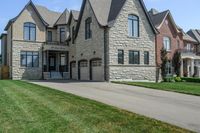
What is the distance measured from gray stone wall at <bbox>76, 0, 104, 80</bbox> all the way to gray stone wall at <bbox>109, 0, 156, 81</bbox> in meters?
1.32

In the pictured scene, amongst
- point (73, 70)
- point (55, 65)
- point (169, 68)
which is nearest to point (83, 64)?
point (73, 70)

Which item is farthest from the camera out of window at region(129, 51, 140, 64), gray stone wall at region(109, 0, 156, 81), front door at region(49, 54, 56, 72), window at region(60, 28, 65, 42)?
front door at region(49, 54, 56, 72)

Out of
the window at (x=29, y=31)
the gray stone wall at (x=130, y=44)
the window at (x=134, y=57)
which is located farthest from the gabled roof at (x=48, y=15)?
the window at (x=134, y=57)

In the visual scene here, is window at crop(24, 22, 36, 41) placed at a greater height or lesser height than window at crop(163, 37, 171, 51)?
greater

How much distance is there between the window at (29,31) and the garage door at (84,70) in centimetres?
753

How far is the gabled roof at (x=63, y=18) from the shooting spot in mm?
40119

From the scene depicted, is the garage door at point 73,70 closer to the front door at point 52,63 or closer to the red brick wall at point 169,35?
the front door at point 52,63

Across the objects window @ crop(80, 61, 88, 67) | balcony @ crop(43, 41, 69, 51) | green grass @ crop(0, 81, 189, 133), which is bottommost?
green grass @ crop(0, 81, 189, 133)

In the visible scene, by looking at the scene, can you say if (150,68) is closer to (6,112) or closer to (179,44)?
(179,44)

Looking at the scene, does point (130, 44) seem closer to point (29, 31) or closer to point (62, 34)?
point (62, 34)

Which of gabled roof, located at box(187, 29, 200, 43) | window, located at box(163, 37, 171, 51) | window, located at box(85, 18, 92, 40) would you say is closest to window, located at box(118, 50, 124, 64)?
window, located at box(85, 18, 92, 40)

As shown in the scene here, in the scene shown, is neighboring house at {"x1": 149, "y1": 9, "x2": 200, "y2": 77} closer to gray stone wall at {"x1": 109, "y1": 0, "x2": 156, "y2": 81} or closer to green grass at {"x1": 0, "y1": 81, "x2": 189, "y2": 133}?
gray stone wall at {"x1": 109, "y1": 0, "x2": 156, "y2": 81}

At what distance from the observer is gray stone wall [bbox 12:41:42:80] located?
36125 mm

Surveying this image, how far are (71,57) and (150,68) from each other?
36.3 ft
